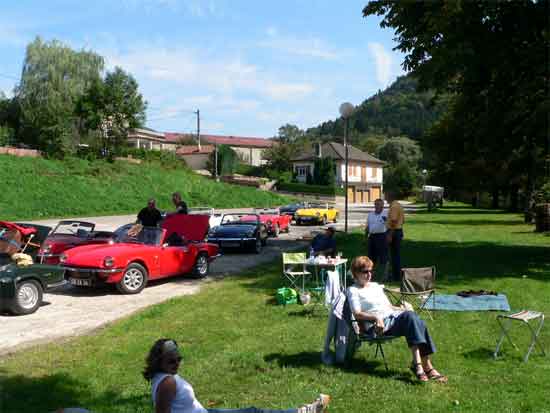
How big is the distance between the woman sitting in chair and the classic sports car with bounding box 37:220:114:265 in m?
7.70

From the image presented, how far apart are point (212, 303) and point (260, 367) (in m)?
3.91

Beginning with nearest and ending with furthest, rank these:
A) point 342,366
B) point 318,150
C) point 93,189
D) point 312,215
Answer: point 342,366, point 312,215, point 93,189, point 318,150

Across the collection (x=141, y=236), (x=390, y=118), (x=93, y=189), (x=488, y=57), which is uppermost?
(x=390, y=118)

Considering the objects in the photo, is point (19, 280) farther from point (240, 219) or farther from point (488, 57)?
point (240, 219)

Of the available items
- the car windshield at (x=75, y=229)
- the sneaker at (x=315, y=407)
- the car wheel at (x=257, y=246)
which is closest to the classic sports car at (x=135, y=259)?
the car windshield at (x=75, y=229)

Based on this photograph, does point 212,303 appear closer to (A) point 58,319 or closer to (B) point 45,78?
(A) point 58,319

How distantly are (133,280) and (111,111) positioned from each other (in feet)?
125

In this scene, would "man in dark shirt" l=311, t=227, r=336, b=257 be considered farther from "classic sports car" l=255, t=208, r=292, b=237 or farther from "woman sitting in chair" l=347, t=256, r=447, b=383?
"classic sports car" l=255, t=208, r=292, b=237

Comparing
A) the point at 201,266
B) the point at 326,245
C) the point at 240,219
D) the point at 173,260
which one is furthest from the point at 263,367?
the point at 240,219

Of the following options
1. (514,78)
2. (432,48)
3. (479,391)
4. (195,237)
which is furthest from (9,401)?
(514,78)

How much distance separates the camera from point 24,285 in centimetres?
898

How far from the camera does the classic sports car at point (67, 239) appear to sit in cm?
1224

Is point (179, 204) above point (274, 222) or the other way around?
above

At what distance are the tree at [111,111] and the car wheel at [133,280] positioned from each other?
1477 inches
